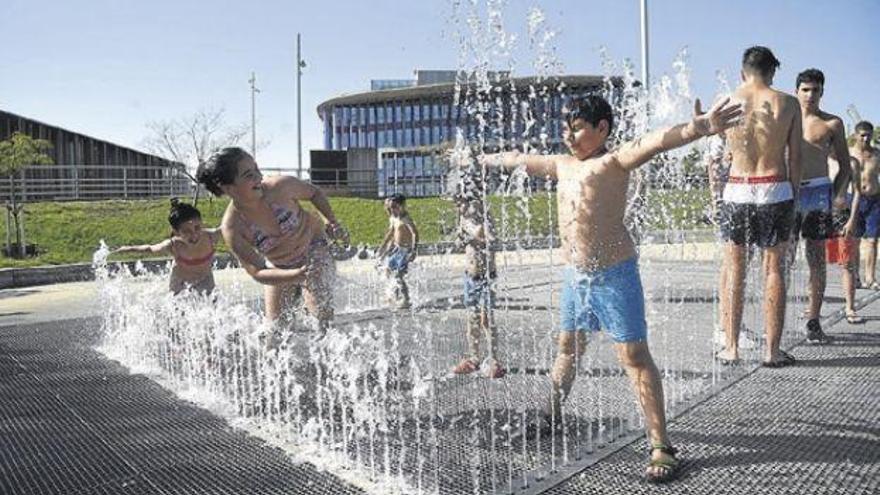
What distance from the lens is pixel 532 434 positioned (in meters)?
3.71

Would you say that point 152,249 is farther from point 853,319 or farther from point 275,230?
point 853,319

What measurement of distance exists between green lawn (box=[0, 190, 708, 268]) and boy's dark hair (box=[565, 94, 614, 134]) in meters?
13.5

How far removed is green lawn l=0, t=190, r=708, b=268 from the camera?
19.9m

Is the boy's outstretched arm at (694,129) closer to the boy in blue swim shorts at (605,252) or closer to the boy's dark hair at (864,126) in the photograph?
the boy in blue swim shorts at (605,252)

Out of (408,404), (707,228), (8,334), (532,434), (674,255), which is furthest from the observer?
(707,228)

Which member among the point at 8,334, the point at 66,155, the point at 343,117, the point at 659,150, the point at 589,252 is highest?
the point at 343,117

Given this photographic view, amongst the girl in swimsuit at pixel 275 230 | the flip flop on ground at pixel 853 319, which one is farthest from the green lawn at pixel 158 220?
the girl in swimsuit at pixel 275 230

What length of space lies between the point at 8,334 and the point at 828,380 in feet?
24.2

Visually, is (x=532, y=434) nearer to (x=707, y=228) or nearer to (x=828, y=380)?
(x=828, y=380)

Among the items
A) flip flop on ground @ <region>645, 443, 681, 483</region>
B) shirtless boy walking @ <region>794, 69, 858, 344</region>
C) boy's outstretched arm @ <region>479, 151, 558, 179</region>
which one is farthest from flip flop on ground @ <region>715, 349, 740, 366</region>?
boy's outstretched arm @ <region>479, 151, 558, 179</region>

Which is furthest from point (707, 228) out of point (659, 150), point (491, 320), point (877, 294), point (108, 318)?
point (659, 150)

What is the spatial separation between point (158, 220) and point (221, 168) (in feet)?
65.2

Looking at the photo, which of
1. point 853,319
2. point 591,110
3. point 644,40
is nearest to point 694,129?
point 591,110

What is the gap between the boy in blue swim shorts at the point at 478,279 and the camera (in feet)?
16.4
